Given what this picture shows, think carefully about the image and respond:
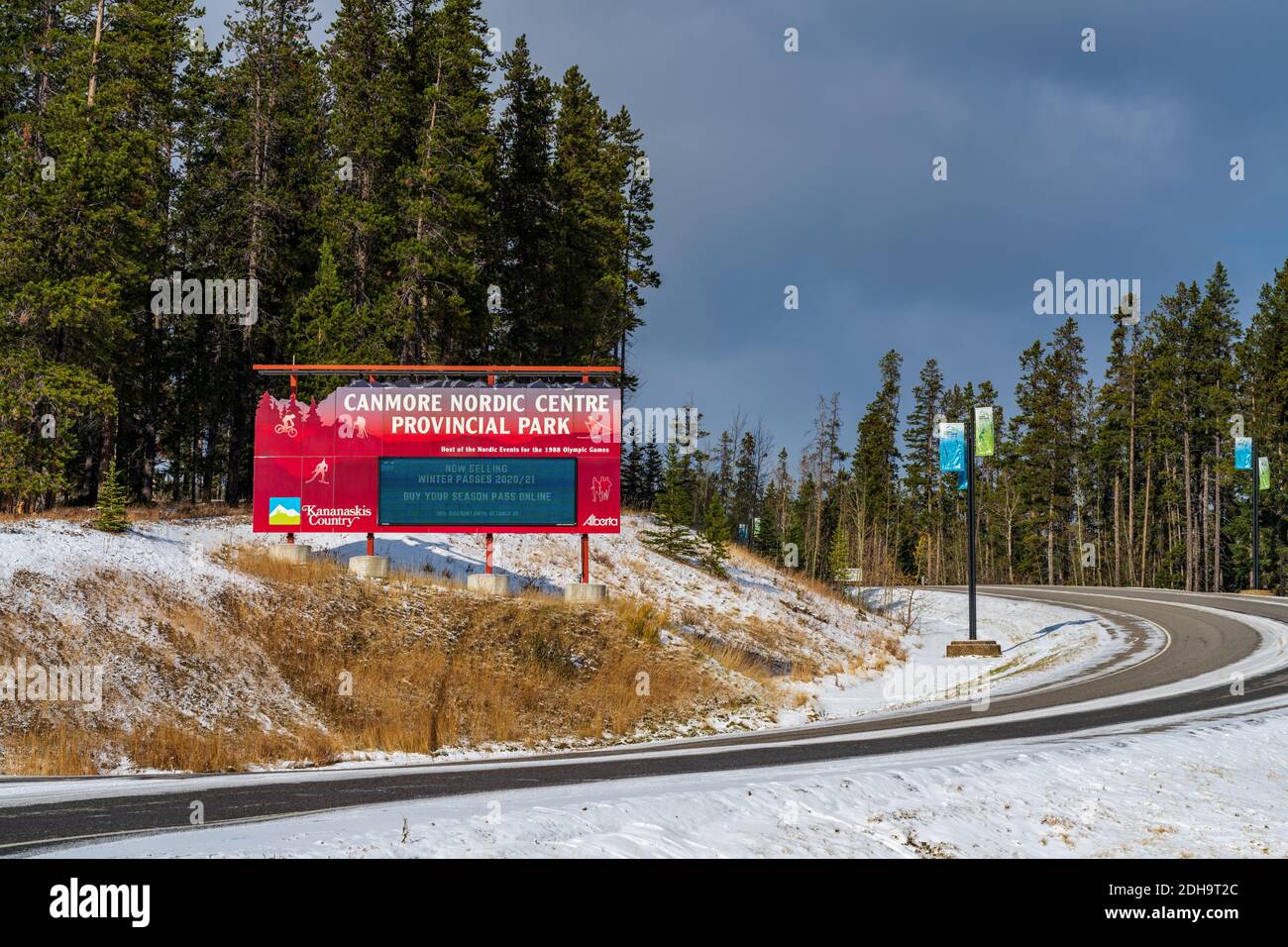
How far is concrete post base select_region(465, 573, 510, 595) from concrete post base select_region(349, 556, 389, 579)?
6.63ft

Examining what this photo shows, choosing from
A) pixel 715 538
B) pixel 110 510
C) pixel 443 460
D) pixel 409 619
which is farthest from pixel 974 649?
pixel 110 510

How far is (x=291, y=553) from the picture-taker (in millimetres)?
21703

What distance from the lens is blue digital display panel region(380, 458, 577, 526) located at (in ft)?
73.4

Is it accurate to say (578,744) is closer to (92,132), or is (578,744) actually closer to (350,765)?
(350,765)

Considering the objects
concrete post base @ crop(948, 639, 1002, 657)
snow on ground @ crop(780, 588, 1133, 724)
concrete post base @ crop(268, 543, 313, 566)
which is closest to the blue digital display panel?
concrete post base @ crop(268, 543, 313, 566)

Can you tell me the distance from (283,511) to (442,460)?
12.4 feet

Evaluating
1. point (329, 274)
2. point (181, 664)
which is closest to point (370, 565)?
point (181, 664)

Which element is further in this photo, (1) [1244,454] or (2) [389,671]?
(1) [1244,454]

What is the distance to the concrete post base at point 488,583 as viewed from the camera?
2277 cm

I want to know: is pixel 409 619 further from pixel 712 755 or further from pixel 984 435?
pixel 984 435

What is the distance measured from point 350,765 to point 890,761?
8.04 meters

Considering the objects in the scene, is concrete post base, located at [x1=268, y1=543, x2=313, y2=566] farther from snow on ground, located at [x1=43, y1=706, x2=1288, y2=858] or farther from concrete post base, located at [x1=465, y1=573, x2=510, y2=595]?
snow on ground, located at [x1=43, y1=706, x2=1288, y2=858]

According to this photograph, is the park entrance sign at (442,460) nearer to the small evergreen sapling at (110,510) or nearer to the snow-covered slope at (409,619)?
the snow-covered slope at (409,619)
